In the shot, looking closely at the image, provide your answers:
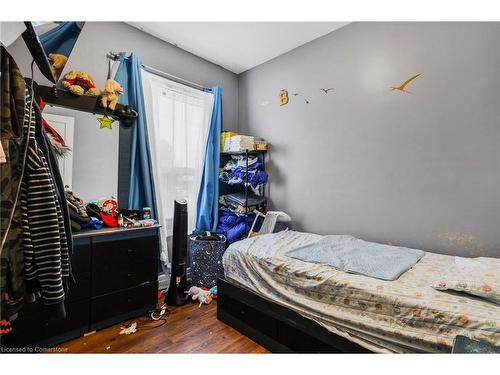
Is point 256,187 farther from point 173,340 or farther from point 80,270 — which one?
point 80,270

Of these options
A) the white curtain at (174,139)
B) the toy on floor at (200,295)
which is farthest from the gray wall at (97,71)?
the toy on floor at (200,295)

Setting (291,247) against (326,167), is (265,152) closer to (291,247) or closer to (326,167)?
(326,167)

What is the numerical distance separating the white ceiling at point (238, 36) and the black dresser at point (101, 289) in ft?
6.57

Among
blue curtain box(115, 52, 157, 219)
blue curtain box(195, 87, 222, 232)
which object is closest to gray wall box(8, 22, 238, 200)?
blue curtain box(115, 52, 157, 219)

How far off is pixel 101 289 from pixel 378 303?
1.86m

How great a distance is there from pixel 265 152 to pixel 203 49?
1.39 meters

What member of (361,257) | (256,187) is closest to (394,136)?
(361,257)

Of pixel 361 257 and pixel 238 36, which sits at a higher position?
pixel 238 36

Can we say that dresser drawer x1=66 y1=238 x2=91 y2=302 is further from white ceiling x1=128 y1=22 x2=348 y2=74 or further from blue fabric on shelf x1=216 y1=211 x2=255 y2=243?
white ceiling x1=128 y1=22 x2=348 y2=74

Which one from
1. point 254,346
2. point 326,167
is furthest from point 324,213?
point 254,346

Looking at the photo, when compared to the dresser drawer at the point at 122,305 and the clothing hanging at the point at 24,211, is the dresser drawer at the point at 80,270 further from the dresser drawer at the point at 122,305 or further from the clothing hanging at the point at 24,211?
the clothing hanging at the point at 24,211

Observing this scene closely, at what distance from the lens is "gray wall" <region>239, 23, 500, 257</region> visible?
183 centimetres

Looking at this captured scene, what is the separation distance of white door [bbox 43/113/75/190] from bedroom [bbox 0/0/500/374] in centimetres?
1

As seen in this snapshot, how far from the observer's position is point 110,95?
2246 millimetres
